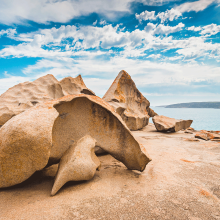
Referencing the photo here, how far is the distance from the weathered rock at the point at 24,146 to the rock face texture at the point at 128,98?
176 inches

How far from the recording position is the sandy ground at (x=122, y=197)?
159 cm

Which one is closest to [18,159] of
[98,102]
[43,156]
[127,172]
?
[43,156]

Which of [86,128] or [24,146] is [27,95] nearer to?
[86,128]

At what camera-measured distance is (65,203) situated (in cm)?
174

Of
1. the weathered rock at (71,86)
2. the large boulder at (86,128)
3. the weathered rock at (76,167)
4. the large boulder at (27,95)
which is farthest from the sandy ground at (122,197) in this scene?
the weathered rock at (71,86)

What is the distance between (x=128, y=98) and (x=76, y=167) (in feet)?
→ 20.2

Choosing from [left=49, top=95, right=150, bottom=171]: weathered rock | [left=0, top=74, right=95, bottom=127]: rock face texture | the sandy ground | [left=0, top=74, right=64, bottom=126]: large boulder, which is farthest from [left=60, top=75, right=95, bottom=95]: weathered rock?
the sandy ground

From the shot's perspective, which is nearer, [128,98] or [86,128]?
[86,128]

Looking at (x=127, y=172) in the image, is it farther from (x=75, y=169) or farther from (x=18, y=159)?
(x=18, y=159)

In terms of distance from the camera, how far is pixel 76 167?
200 cm

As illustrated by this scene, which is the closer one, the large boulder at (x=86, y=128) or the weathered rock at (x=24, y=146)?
the weathered rock at (x=24, y=146)

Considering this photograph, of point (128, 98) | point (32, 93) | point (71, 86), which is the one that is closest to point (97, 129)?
point (32, 93)

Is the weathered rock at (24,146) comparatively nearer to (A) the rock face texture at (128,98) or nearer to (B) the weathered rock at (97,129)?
(B) the weathered rock at (97,129)

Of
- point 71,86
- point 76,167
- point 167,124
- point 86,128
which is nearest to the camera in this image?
point 76,167
